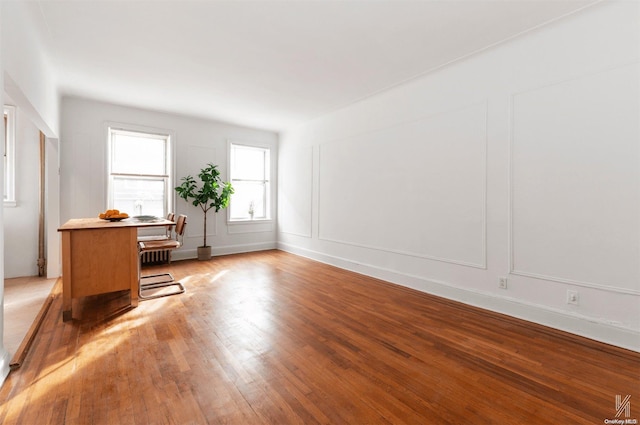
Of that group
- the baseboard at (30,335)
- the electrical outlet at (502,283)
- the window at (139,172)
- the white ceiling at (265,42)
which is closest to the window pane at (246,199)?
the window at (139,172)

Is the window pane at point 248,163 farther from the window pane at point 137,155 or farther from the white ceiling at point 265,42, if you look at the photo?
the white ceiling at point 265,42

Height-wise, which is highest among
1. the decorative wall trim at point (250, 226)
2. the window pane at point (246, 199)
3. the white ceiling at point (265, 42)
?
the white ceiling at point (265, 42)

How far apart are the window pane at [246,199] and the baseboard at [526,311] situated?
3.31m

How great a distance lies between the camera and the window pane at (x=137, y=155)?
207 inches

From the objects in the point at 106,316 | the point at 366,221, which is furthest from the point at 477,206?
the point at 106,316

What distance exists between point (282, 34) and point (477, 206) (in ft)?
9.13

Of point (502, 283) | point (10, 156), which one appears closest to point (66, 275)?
point (10, 156)

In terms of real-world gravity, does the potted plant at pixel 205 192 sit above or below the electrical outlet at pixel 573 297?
above

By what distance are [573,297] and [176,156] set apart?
6.19 m

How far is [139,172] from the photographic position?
215 inches

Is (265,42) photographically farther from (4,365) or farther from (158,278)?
(158,278)

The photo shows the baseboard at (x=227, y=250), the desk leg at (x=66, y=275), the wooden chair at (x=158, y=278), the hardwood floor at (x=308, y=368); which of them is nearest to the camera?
the hardwood floor at (x=308, y=368)

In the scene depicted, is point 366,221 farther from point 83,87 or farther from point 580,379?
point 83,87

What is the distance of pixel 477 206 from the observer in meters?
3.36
